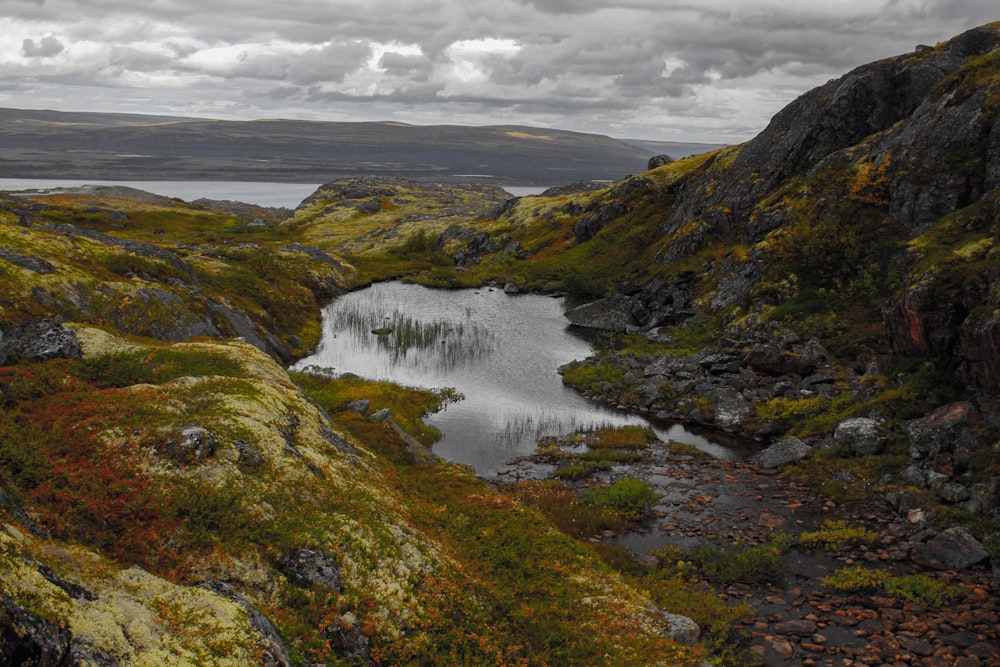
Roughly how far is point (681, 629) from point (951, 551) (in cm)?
1407

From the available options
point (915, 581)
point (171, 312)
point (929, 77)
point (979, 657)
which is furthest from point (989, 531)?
point (929, 77)

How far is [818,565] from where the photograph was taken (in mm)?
27266

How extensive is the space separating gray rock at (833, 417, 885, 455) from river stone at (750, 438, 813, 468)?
1.91 meters

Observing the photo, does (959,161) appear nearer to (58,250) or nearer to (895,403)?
(895,403)

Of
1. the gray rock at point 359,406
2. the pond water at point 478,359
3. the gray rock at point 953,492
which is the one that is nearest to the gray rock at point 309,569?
the pond water at point 478,359

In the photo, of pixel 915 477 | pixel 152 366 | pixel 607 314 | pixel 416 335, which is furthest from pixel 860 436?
pixel 416 335

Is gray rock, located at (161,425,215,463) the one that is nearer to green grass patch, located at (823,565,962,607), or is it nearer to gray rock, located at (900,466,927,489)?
green grass patch, located at (823,565,962,607)

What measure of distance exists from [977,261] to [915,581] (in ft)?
78.7

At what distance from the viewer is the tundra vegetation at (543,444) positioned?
615 inches

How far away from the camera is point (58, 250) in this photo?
51.8m

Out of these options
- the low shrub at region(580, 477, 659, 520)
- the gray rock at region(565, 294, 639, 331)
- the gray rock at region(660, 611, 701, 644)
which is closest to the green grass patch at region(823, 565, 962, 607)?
the gray rock at region(660, 611, 701, 644)

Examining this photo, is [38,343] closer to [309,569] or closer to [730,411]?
[309,569]

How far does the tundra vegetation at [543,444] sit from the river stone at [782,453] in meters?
0.58

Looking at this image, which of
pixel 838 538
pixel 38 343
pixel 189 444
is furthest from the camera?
pixel 838 538
